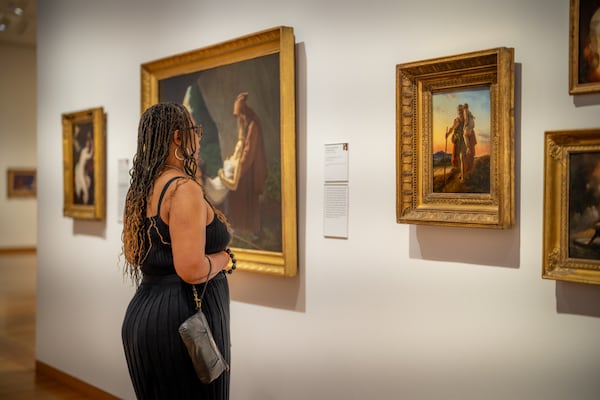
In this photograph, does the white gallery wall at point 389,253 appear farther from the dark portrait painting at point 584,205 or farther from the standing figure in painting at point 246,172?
the standing figure in painting at point 246,172

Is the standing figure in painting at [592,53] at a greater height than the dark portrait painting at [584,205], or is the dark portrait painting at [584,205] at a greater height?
the standing figure in painting at [592,53]

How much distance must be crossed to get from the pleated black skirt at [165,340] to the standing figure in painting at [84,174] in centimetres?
354

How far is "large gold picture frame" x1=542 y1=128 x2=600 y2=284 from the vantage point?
10.5 feet

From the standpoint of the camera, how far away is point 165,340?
3.76 metres

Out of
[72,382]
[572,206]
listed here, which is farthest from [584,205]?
[72,382]

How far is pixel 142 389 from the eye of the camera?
3.87m

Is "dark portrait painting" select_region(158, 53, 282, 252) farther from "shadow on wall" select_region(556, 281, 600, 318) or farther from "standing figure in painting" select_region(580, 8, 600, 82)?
"standing figure in painting" select_region(580, 8, 600, 82)

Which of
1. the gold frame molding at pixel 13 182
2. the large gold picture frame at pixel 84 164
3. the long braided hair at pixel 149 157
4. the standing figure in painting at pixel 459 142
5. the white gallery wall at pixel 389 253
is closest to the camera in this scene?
the white gallery wall at pixel 389 253

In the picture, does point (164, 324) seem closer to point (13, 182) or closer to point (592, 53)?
point (592, 53)

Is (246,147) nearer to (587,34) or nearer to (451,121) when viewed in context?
(451,121)

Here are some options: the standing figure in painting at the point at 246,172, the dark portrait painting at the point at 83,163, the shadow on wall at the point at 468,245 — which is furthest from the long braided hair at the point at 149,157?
the dark portrait painting at the point at 83,163

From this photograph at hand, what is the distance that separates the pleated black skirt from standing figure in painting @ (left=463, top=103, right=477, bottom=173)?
1588 mm

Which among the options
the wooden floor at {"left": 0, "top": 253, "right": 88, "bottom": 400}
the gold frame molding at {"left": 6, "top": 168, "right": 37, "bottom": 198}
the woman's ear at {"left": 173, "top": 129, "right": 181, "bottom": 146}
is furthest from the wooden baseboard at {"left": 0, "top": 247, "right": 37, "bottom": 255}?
the woman's ear at {"left": 173, "top": 129, "right": 181, "bottom": 146}

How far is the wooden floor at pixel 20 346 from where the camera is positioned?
7.25m
